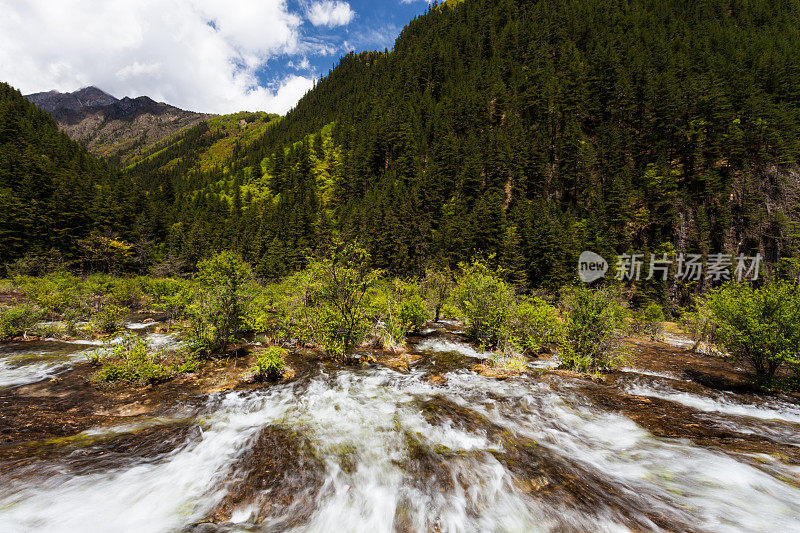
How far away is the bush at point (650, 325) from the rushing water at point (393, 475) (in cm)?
1595

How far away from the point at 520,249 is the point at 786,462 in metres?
36.2

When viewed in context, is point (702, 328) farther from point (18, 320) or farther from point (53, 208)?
point (53, 208)

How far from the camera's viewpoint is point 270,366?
1007 cm

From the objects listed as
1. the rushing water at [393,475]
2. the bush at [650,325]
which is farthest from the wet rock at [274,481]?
the bush at [650,325]

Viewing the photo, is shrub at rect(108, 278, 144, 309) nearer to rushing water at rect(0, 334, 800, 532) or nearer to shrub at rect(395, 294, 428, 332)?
rushing water at rect(0, 334, 800, 532)

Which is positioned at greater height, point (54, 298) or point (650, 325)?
point (650, 325)

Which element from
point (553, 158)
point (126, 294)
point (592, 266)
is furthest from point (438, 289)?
point (553, 158)

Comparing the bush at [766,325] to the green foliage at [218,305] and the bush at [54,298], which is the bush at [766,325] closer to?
the green foliage at [218,305]

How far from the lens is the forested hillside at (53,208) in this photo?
42.1 meters

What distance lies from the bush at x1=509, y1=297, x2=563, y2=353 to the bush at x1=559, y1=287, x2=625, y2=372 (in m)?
1.14

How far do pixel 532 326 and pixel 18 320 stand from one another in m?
26.2

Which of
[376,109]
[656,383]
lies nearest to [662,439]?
[656,383]

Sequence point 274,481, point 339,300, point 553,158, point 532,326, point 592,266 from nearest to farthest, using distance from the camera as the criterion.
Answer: point 274,481, point 339,300, point 532,326, point 592,266, point 553,158

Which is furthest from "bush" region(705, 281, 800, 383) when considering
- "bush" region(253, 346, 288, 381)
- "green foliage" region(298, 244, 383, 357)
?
"bush" region(253, 346, 288, 381)
